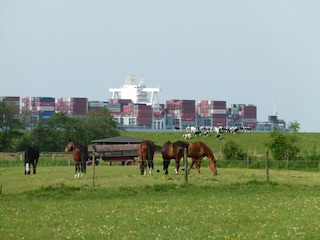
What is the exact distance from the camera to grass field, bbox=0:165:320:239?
16906 mm

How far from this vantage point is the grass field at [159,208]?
55.5ft

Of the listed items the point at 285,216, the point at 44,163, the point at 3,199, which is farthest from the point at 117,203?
the point at 44,163

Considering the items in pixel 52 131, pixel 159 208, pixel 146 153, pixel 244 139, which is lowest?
pixel 159 208

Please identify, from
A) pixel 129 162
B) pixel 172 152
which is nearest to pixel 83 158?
pixel 172 152

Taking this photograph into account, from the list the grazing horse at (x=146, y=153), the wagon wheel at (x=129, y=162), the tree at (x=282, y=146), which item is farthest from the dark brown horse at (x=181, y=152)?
the tree at (x=282, y=146)

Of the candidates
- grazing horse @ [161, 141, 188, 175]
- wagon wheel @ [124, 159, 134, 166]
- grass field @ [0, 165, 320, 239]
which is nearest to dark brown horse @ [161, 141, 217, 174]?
grazing horse @ [161, 141, 188, 175]

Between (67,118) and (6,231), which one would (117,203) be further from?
(67,118)

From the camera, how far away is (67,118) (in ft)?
305

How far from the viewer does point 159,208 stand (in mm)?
21922

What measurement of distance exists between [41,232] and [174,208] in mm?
5472

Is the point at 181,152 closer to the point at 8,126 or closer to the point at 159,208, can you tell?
the point at 159,208

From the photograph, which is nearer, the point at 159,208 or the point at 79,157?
the point at 159,208

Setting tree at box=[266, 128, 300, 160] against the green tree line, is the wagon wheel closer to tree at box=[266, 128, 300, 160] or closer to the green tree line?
tree at box=[266, 128, 300, 160]

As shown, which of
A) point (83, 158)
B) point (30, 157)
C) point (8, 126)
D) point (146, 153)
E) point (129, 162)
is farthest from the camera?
point (8, 126)
